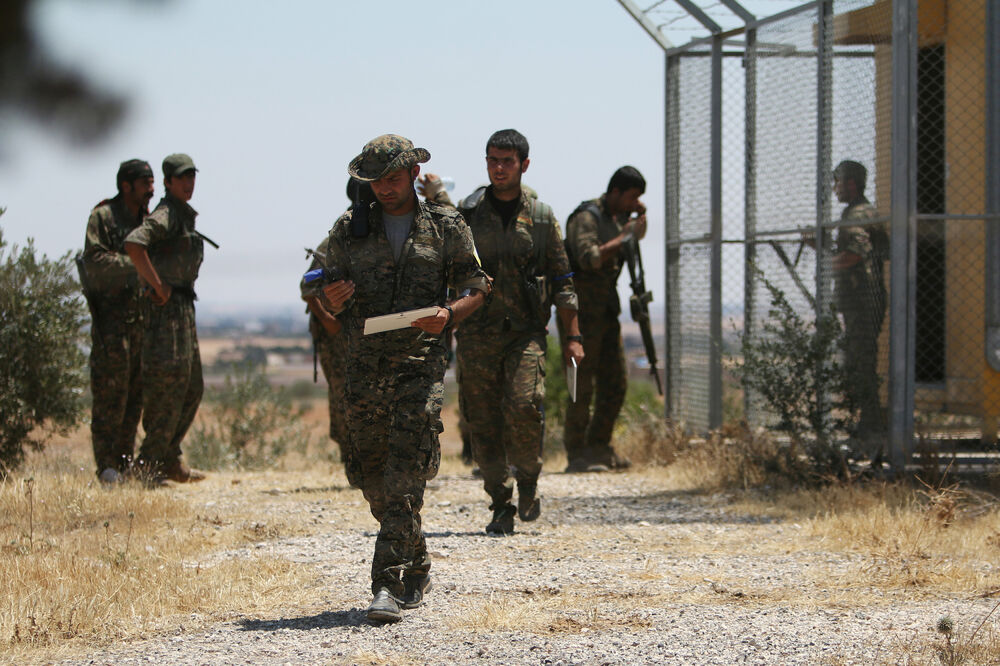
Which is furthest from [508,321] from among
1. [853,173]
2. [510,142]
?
[853,173]

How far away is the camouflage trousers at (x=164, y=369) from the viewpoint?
7.40 m

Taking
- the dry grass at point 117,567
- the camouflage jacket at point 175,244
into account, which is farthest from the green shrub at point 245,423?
the dry grass at point 117,567

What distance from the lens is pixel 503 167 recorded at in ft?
19.5

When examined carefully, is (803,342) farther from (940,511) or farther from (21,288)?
(21,288)

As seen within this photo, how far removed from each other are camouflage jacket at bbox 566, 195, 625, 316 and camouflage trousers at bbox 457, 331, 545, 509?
85.9 inches

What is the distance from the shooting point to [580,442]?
8.73 m

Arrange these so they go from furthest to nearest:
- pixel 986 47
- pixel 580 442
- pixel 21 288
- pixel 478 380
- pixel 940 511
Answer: pixel 580 442, pixel 21 288, pixel 986 47, pixel 478 380, pixel 940 511

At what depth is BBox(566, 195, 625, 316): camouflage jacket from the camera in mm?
8133

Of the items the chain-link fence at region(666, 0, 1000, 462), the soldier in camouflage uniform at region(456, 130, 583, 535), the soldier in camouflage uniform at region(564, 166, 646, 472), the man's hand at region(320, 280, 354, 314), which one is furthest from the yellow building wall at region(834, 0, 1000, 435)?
the man's hand at region(320, 280, 354, 314)


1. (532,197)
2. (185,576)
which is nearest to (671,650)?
(185,576)

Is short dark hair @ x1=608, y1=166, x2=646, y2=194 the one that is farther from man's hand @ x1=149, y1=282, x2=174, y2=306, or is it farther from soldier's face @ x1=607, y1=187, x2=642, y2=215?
man's hand @ x1=149, y1=282, x2=174, y2=306

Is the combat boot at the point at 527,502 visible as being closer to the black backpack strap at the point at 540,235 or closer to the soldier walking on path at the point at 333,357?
the black backpack strap at the point at 540,235

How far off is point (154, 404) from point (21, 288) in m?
1.59

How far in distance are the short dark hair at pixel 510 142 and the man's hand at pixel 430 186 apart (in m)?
1.51
